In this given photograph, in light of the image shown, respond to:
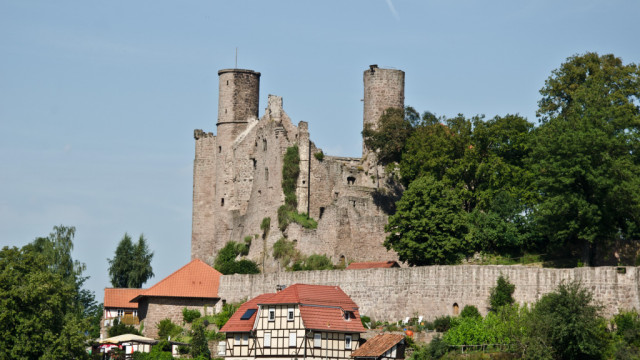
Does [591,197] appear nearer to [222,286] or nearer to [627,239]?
[627,239]

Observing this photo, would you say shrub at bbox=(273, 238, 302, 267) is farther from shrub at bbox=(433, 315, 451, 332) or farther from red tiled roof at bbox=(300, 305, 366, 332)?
shrub at bbox=(433, 315, 451, 332)

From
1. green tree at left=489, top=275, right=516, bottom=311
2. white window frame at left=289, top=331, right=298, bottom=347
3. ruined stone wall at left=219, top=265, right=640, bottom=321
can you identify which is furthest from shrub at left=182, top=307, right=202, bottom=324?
green tree at left=489, top=275, right=516, bottom=311

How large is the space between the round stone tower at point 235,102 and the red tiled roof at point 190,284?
45.6 ft

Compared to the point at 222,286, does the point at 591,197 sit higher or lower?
higher

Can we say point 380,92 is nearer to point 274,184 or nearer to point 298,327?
point 274,184

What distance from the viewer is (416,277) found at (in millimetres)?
57250

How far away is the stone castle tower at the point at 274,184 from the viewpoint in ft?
225

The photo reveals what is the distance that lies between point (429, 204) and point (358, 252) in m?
7.32

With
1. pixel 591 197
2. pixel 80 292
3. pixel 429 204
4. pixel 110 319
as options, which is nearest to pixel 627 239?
pixel 591 197

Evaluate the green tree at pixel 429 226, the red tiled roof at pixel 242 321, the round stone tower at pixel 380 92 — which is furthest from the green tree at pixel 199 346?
the round stone tower at pixel 380 92

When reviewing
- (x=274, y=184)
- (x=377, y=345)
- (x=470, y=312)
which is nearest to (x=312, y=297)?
(x=377, y=345)

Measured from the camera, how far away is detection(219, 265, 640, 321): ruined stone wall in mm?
49719

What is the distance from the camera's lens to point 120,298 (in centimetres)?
7406

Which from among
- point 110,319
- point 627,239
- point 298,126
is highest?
point 298,126
